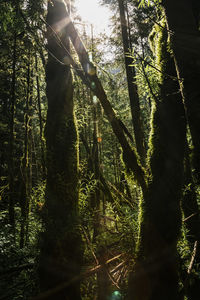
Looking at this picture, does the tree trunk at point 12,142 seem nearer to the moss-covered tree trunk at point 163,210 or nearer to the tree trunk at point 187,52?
the moss-covered tree trunk at point 163,210

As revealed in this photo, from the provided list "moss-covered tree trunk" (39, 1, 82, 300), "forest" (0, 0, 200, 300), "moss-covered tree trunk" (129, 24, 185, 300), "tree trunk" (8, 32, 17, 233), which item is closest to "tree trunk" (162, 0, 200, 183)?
"forest" (0, 0, 200, 300)

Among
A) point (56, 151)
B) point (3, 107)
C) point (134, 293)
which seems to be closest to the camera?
point (134, 293)

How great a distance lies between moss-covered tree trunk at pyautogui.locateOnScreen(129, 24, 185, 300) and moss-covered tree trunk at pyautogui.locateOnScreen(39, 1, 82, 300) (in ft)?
5.01

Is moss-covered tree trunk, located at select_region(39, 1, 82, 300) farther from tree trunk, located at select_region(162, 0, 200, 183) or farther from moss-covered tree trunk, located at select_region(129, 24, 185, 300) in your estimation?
tree trunk, located at select_region(162, 0, 200, 183)

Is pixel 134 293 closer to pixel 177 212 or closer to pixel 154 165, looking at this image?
pixel 177 212

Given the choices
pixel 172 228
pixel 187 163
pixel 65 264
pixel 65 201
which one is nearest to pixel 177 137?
pixel 172 228

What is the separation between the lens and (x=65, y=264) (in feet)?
12.1

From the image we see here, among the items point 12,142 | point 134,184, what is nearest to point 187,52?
point 134,184

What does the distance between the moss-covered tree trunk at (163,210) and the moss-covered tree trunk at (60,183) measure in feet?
5.01

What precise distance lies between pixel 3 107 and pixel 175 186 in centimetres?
2062

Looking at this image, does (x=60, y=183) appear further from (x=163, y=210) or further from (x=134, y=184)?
(x=163, y=210)

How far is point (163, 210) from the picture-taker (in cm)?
256

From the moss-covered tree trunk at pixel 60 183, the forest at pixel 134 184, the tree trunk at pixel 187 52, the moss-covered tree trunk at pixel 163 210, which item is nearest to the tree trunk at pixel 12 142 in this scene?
the forest at pixel 134 184

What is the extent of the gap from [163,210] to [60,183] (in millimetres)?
2294
